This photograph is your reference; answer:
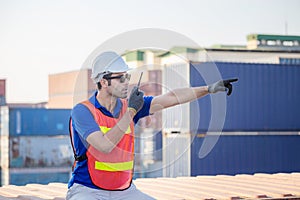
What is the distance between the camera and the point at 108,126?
5.66m

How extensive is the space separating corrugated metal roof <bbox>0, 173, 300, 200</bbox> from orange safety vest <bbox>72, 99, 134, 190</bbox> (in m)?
4.02

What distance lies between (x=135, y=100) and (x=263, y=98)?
2821 centimetres

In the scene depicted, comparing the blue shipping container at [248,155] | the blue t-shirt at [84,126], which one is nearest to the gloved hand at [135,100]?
the blue t-shirt at [84,126]

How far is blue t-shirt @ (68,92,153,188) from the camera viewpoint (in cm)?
546

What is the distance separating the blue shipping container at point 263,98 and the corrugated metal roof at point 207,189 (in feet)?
59.8

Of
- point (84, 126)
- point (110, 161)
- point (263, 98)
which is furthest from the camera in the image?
point (263, 98)

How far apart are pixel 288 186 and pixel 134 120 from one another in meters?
6.19

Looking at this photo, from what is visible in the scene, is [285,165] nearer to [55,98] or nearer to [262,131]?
[262,131]

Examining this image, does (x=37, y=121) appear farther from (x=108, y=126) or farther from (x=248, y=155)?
(x=108, y=126)

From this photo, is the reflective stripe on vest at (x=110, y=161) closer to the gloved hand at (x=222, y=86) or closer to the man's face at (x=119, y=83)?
the man's face at (x=119, y=83)

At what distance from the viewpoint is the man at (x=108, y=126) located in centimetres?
541

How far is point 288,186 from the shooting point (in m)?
11.4

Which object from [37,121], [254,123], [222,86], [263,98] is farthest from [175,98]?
[37,121]

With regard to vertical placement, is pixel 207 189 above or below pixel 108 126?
below
